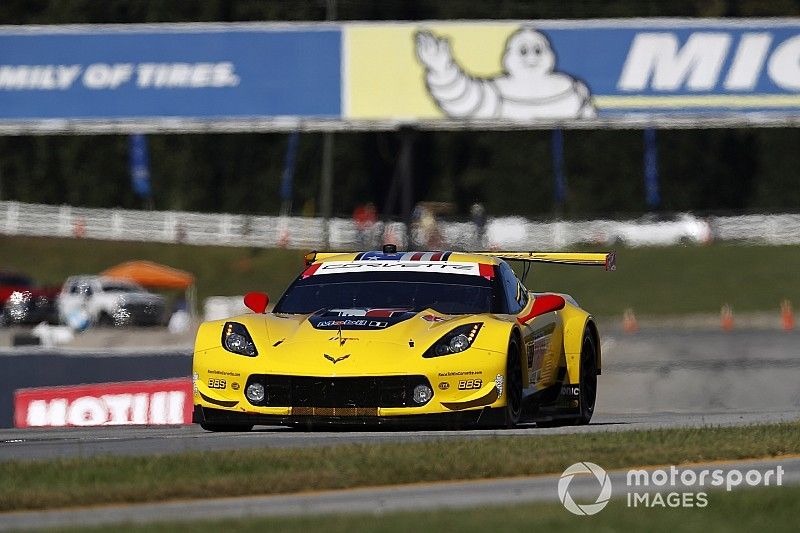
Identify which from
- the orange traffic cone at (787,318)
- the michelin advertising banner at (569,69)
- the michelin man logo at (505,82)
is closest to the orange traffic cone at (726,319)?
the orange traffic cone at (787,318)

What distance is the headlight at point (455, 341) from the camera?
11148 mm

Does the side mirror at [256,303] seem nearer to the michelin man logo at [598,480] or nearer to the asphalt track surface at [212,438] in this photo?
the asphalt track surface at [212,438]

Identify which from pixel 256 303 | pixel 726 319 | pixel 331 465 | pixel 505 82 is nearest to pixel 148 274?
pixel 505 82

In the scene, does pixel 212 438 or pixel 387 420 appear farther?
pixel 387 420

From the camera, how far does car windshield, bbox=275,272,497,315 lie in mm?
12070

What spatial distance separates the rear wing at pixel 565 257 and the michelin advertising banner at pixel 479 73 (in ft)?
103

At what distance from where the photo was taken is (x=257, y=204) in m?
61.3

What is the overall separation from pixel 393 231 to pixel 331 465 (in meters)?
39.1

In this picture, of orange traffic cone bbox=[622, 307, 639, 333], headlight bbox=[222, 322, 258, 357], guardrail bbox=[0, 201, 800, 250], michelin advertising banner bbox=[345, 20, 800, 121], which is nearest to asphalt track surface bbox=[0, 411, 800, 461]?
headlight bbox=[222, 322, 258, 357]

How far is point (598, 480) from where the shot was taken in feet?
27.0

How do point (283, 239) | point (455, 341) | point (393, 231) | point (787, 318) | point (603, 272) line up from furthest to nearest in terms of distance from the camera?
point (283, 239) < point (393, 231) < point (603, 272) < point (787, 318) < point (455, 341)

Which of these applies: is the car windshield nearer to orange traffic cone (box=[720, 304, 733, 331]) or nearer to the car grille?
the car grille

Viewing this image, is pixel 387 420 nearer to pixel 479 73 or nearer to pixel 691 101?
pixel 479 73

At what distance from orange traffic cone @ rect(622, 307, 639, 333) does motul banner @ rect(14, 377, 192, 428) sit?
687 inches
